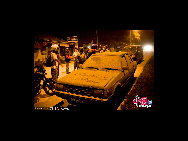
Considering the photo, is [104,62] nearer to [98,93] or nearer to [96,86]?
[96,86]

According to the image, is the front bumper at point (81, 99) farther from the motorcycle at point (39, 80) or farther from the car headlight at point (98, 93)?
the motorcycle at point (39, 80)

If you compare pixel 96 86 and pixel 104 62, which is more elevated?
pixel 104 62

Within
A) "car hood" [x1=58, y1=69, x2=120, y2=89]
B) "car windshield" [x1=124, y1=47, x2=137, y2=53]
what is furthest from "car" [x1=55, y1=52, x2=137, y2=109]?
"car windshield" [x1=124, y1=47, x2=137, y2=53]

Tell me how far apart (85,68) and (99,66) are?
0.52 meters

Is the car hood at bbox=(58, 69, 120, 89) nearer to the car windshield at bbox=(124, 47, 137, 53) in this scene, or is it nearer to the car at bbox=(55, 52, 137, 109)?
the car at bbox=(55, 52, 137, 109)

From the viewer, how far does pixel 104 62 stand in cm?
463

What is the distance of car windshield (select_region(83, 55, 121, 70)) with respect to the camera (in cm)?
442

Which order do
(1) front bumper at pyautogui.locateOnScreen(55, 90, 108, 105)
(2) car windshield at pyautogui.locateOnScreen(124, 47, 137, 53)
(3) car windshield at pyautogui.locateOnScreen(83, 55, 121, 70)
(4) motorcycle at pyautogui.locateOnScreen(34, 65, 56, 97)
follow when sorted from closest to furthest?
(1) front bumper at pyautogui.locateOnScreen(55, 90, 108, 105)
(3) car windshield at pyautogui.locateOnScreen(83, 55, 121, 70)
(4) motorcycle at pyautogui.locateOnScreen(34, 65, 56, 97)
(2) car windshield at pyautogui.locateOnScreen(124, 47, 137, 53)

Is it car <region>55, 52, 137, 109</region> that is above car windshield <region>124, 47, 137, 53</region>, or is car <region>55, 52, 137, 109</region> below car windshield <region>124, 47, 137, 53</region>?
below

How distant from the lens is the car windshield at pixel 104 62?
14.5 feet

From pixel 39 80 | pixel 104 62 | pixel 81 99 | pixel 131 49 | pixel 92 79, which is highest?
pixel 131 49

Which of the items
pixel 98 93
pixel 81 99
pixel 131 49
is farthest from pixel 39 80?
pixel 131 49

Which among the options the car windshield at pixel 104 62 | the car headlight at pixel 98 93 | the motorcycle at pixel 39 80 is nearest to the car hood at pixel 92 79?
the car headlight at pixel 98 93

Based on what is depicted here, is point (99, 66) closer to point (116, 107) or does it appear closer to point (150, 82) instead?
point (116, 107)
